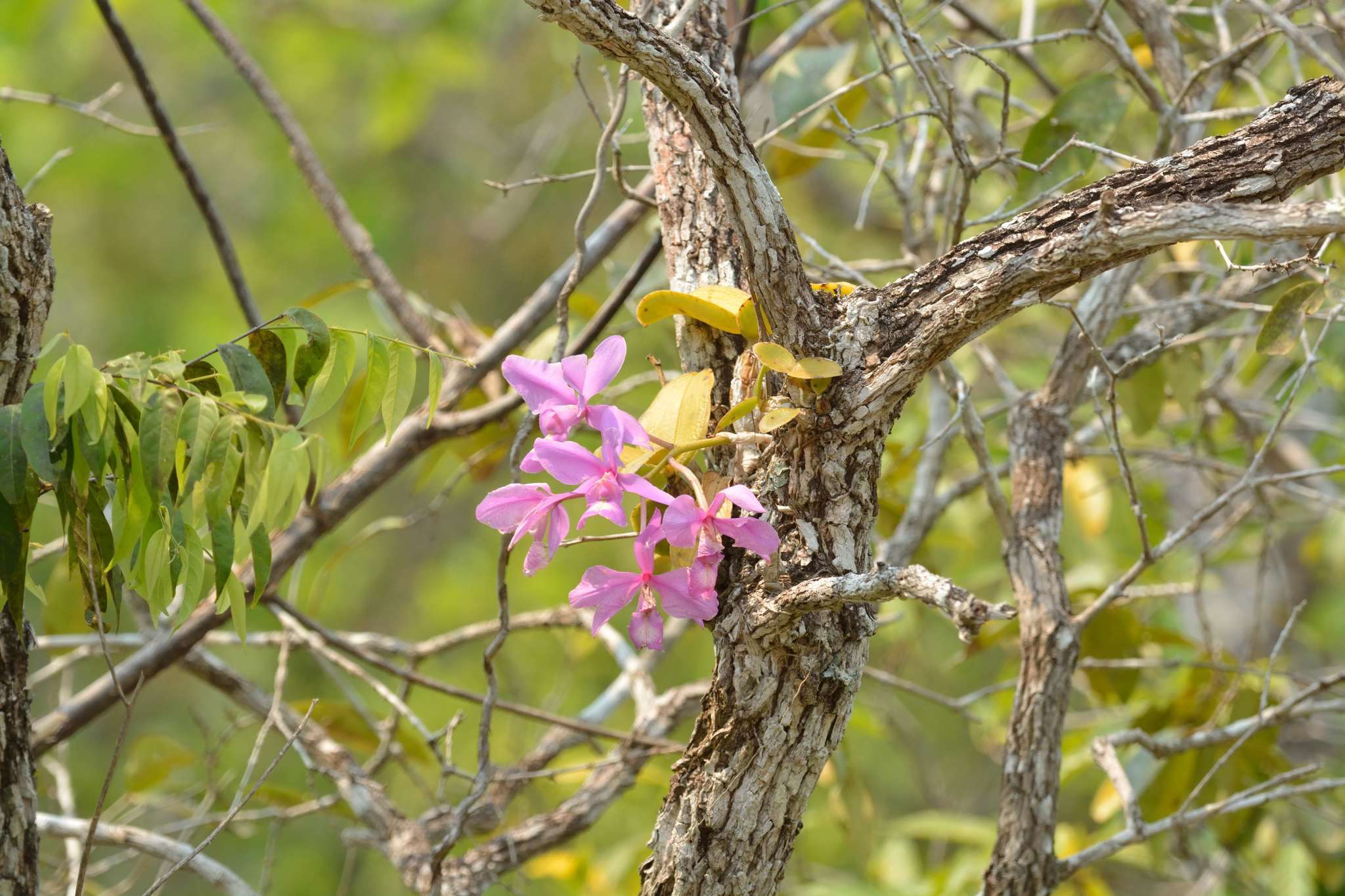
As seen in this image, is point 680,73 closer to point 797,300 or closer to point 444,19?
point 797,300

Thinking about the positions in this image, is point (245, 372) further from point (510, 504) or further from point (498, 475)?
point (498, 475)

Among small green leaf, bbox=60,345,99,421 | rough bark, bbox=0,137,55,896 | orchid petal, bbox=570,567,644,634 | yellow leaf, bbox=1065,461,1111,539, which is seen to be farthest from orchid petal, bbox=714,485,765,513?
yellow leaf, bbox=1065,461,1111,539

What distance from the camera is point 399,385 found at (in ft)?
2.99

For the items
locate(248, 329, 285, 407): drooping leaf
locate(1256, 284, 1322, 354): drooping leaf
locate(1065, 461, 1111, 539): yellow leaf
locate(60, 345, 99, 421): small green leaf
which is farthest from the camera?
locate(1065, 461, 1111, 539): yellow leaf

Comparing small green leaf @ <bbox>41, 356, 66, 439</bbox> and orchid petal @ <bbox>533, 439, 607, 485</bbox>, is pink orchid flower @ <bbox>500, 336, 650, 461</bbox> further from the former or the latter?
small green leaf @ <bbox>41, 356, 66, 439</bbox>

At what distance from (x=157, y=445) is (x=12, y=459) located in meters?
0.09

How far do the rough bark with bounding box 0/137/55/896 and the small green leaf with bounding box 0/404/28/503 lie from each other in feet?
0.35

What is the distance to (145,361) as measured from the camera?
82 cm

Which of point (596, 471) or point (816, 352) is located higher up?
point (816, 352)

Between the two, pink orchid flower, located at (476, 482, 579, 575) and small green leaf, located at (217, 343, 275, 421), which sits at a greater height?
small green leaf, located at (217, 343, 275, 421)

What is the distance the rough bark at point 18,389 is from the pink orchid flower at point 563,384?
1.21 feet

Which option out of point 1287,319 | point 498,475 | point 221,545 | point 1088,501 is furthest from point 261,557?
point 498,475

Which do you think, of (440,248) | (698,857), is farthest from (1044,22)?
(440,248)

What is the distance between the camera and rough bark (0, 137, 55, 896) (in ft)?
2.70
